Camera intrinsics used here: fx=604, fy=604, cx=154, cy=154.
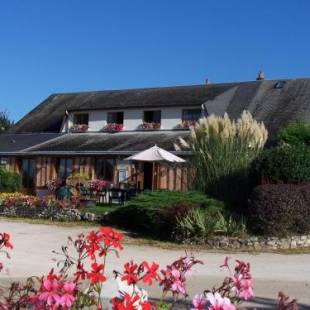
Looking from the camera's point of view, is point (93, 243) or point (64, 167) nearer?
point (93, 243)

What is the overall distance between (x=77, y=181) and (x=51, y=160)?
4.79 metres

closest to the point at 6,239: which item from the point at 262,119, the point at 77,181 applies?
the point at 77,181

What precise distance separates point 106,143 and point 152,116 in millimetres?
3551

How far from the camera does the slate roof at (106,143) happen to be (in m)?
30.2

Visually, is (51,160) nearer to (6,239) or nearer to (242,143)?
(242,143)

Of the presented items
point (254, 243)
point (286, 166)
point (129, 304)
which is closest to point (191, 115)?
point (286, 166)

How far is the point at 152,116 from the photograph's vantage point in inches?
1344

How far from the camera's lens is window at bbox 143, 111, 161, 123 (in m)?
33.8

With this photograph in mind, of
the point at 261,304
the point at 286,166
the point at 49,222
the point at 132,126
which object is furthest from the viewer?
the point at 132,126

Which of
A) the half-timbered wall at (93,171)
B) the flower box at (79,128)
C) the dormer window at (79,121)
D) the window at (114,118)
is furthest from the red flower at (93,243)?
the dormer window at (79,121)

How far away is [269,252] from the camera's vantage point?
1272 centimetres

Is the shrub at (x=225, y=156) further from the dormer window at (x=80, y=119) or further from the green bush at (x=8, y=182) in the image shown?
the dormer window at (x=80, y=119)

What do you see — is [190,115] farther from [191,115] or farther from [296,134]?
[296,134]

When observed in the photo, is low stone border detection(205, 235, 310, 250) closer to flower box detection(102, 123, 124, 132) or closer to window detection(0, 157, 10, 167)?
flower box detection(102, 123, 124, 132)
